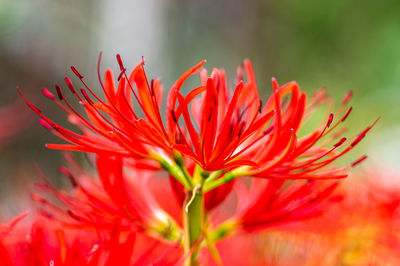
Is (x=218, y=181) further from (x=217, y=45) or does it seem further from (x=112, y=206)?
(x=217, y=45)

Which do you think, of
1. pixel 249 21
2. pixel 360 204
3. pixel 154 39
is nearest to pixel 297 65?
pixel 249 21

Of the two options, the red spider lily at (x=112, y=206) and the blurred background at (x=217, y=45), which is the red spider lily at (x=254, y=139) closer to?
the red spider lily at (x=112, y=206)

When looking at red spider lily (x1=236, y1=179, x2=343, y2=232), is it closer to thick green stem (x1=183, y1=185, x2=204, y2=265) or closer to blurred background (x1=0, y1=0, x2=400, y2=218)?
thick green stem (x1=183, y1=185, x2=204, y2=265)

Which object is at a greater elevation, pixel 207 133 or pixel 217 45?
pixel 217 45

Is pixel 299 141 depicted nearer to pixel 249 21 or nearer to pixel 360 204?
pixel 360 204

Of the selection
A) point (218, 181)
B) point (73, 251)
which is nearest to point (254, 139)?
point (218, 181)

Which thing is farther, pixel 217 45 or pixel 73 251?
pixel 217 45

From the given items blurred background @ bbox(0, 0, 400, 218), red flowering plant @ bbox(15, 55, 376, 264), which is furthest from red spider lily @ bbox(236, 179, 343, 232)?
blurred background @ bbox(0, 0, 400, 218)
